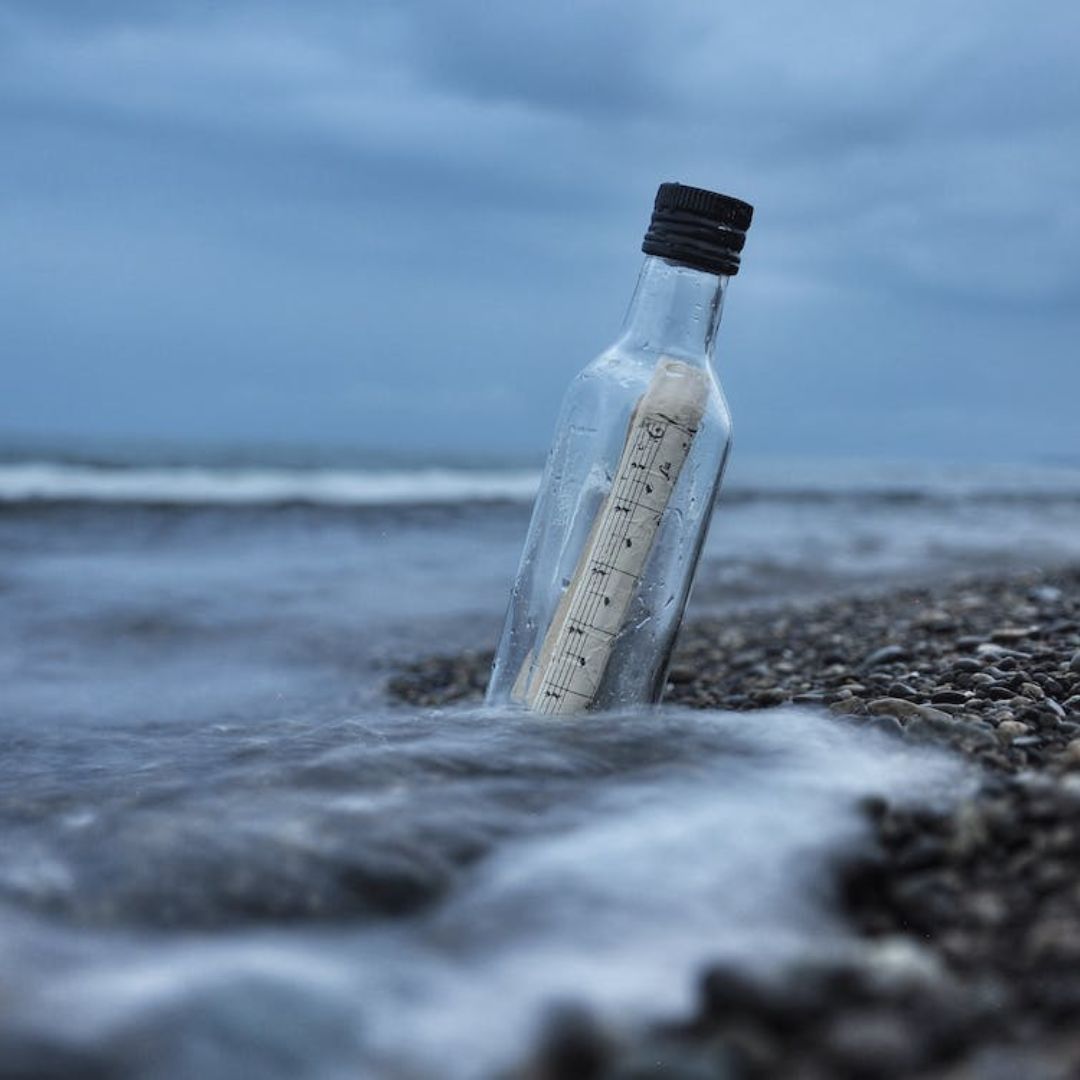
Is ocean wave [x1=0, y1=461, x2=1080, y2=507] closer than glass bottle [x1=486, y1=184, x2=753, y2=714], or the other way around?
glass bottle [x1=486, y1=184, x2=753, y2=714]

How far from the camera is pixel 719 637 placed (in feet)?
19.3

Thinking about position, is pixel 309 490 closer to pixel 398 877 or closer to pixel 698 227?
pixel 698 227

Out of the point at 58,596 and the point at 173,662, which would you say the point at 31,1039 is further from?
the point at 58,596

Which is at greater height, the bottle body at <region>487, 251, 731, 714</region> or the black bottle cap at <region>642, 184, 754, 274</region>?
the black bottle cap at <region>642, 184, 754, 274</region>

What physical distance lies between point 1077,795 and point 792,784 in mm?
438

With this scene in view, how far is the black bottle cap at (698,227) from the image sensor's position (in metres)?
2.61

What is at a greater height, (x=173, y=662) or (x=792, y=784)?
(x=792, y=784)

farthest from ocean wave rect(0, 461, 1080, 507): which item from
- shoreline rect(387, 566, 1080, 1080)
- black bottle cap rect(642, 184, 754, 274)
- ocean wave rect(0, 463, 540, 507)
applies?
shoreline rect(387, 566, 1080, 1080)

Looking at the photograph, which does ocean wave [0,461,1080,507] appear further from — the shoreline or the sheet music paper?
the shoreline

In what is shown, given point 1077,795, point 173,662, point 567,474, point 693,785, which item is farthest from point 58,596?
point 1077,795

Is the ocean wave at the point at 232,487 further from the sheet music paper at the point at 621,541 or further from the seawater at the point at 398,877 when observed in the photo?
the sheet music paper at the point at 621,541

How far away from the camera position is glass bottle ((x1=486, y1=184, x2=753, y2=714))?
2.68 m

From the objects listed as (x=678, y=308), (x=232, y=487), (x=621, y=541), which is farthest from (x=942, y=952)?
(x=232, y=487)

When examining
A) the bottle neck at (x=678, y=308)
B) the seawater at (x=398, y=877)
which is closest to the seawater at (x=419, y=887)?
the seawater at (x=398, y=877)
